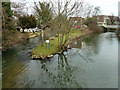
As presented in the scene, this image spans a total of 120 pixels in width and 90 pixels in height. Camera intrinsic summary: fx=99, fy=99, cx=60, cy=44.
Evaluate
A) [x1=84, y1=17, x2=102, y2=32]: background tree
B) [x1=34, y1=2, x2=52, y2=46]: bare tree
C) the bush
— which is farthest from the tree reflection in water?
[x1=84, y1=17, x2=102, y2=32]: background tree

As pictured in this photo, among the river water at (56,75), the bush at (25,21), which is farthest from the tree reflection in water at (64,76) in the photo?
the bush at (25,21)

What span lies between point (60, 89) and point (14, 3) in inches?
514

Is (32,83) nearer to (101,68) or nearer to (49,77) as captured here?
(49,77)

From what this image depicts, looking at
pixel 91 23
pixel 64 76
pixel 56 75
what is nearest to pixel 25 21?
pixel 56 75

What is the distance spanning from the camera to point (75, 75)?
5.92 m

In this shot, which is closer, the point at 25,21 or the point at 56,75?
the point at 56,75

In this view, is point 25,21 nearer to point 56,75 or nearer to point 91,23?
point 56,75

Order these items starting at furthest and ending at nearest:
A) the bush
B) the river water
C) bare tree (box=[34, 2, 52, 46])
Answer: the bush
bare tree (box=[34, 2, 52, 46])
the river water

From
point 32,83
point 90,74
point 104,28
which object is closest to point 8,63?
point 32,83

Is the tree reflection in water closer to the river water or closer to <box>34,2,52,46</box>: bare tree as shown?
the river water

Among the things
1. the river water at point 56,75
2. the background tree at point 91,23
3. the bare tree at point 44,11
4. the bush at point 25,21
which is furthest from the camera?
the background tree at point 91,23

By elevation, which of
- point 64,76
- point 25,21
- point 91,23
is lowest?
point 64,76

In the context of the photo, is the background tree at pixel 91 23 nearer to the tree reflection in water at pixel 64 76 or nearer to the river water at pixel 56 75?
the river water at pixel 56 75

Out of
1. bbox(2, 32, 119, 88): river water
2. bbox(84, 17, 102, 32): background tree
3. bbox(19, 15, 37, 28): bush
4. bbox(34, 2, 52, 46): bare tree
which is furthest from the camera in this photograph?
bbox(84, 17, 102, 32): background tree
